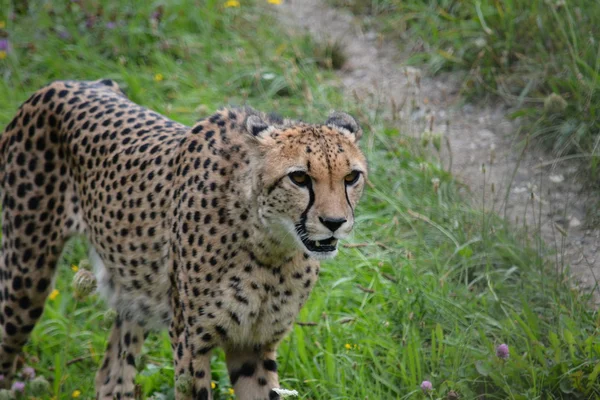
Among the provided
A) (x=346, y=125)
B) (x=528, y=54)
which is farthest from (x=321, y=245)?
(x=528, y=54)

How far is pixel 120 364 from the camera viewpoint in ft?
13.3

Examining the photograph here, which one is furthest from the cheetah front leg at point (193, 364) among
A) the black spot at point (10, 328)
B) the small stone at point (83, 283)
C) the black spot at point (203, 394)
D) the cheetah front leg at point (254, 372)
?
the black spot at point (10, 328)

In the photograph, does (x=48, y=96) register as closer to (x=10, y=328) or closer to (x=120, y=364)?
(x=10, y=328)

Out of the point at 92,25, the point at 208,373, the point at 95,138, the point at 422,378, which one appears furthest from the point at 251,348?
the point at 92,25

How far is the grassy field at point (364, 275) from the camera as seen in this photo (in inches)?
139

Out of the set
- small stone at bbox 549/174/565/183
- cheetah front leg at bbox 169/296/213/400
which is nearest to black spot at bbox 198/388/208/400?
cheetah front leg at bbox 169/296/213/400

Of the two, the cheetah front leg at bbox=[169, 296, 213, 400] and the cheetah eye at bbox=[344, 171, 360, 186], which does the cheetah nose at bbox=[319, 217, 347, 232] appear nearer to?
the cheetah eye at bbox=[344, 171, 360, 186]

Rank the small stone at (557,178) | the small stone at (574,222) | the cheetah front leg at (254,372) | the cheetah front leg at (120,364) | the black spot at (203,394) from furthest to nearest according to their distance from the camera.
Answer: the small stone at (557,178)
the small stone at (574,222)
the cheetah front leg at (120,364)
the cheetah front leg at (254,372)
the black spot at (203,394)

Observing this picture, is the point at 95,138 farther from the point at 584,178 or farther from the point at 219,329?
the point at 584,178

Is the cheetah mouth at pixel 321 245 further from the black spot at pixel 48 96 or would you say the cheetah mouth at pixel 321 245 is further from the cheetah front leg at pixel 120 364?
the black spot at pixel 48 96

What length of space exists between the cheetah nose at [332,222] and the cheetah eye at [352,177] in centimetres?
17

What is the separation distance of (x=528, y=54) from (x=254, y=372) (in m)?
2.84

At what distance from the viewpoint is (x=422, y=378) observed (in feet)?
11.9

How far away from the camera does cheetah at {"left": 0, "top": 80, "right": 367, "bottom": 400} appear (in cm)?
301
